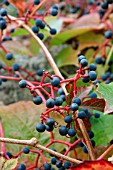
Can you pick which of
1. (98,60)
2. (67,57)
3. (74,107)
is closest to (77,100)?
(74,107)

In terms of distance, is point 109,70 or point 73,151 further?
point 109,70

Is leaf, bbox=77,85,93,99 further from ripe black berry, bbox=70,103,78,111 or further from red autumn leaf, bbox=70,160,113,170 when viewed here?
red autumn leaf, bbox=70,160,113,170

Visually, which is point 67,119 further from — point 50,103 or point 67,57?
point 67,57

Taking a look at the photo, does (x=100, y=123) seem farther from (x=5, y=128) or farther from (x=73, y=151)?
(x=5, y=128)

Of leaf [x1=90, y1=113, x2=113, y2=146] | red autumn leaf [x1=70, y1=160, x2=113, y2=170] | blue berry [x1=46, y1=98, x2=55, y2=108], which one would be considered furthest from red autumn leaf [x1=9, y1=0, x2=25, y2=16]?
red autumn leaf [x1=70, y1=160, x2=113, y2=170]

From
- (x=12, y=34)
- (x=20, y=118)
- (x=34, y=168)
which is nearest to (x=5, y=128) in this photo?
(x=20, y=118)

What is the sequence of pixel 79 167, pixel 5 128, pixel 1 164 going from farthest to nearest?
pixel 5 128 → pixel 1 164 → pixel 79 167

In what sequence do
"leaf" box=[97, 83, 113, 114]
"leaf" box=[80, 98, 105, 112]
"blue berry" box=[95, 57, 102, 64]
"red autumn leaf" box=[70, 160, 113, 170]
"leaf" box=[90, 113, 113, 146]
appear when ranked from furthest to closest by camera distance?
"blue berry" box=[95, 57, 102, 64] < "leaf" box=[90, 113, 113, 146] < "leaf" box=[80, 98, 105, 112] < "leaf" box=[97, 83, 113, 114] < "red autumn leaf" box=[70, 160, 113, 170]
